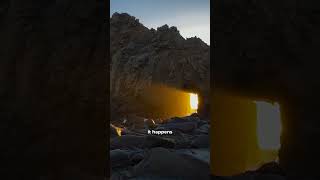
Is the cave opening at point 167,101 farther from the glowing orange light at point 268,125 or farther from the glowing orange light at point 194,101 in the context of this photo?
the glowing orange light at point 268,125

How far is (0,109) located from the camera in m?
1.96

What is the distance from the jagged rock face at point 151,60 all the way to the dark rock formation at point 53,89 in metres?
16.8

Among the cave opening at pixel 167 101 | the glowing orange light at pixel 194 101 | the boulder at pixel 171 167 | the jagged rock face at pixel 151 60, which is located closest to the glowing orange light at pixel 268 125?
the boulder at pixel 171 167

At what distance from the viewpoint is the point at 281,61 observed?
90.4 inches

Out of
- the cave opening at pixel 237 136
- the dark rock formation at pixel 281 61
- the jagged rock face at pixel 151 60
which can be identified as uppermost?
the jagged rock face at pixel 151 60

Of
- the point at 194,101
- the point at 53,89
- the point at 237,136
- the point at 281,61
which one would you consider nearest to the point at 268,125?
the point at 237,136

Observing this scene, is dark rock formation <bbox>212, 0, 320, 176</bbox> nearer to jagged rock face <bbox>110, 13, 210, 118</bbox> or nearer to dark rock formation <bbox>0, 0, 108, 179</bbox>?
dark rock formation <bbox>0, 0, 108, 179</bbox>

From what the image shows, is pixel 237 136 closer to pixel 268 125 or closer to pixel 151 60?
pixel 268 125

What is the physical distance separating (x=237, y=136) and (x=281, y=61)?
76cm

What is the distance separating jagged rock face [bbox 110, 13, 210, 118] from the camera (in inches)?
760

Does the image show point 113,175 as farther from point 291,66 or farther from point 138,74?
point 138,74

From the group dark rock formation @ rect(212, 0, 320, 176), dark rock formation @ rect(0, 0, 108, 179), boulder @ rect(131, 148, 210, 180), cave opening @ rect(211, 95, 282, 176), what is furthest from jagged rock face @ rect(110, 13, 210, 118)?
dark rock formation @ rect(0, 0, 108, 179)

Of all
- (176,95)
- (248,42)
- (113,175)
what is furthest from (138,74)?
(248,42)

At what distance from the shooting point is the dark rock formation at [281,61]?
7.00 ft
